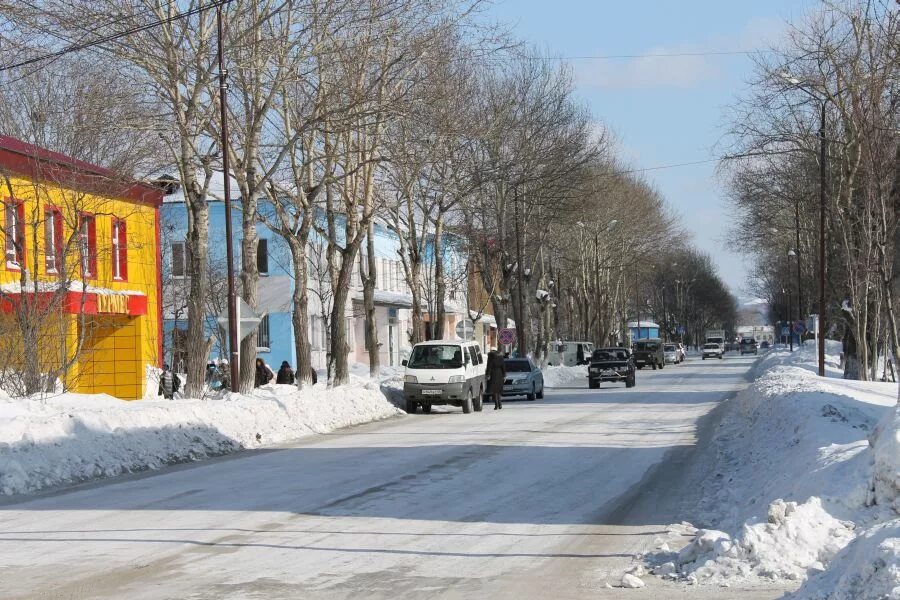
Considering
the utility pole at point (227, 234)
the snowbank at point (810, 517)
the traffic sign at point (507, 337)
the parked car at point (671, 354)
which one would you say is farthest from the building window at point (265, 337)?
the snowbank at point (810, 517)

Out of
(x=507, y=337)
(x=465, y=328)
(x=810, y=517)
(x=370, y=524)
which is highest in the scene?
(x=465, y=328)

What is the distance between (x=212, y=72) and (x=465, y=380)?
38.1 ft

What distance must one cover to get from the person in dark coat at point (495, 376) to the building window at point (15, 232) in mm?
14058

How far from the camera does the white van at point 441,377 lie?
110ft

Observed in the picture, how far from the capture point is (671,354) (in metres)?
96.9

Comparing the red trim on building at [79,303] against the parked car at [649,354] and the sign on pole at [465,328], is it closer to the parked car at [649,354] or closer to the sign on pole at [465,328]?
the sign on pole at [465,328]

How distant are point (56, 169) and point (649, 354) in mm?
57134

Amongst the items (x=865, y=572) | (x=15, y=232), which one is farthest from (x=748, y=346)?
(x=865, y=572)

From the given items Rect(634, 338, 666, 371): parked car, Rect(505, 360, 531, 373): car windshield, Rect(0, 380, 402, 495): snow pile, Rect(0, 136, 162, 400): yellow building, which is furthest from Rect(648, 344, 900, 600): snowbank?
Rect(634, 338, 666, 371): parked car

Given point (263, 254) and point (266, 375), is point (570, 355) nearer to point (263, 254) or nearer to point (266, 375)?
point (263, 254)

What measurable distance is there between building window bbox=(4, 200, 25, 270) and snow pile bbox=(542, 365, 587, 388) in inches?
1137

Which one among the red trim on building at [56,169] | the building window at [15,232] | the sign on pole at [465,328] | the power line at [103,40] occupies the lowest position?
the sign on pole at [465,328]

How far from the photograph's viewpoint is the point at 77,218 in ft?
93.5

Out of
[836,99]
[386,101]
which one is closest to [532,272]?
[836,99]
